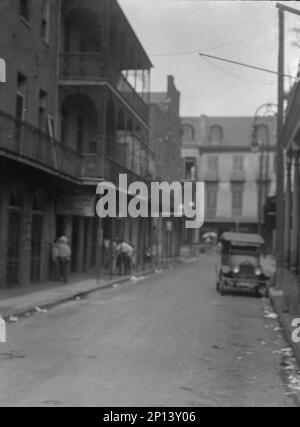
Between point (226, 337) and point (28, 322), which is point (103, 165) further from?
point (226, 337)

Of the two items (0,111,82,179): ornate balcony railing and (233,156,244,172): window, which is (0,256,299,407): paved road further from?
(233,156,244,172): window

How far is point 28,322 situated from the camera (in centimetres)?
1295

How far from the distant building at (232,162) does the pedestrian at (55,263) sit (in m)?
39.0

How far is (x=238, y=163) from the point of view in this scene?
222 ft

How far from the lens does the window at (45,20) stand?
876 inches

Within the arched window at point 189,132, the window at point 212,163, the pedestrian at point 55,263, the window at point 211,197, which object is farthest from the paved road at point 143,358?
the window at point 212,163

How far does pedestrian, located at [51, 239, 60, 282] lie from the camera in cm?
2230

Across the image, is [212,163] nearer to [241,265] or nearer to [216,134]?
[216,134]

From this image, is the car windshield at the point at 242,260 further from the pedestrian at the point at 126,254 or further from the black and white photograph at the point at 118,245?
the pedestrian at the point at 126,254

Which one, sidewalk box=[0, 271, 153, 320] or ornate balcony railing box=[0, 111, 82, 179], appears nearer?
sidewalk box=[0, 271, 153, 320]

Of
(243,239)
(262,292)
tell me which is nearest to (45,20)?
(243,239)

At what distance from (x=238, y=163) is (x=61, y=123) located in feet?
146

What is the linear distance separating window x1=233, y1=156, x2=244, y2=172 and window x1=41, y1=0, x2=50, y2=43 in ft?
151

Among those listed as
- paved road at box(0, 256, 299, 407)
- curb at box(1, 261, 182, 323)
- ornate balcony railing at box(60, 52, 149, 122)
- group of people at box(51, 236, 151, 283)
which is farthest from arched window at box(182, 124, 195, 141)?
paved road at box(0, 256, 299, 407)
